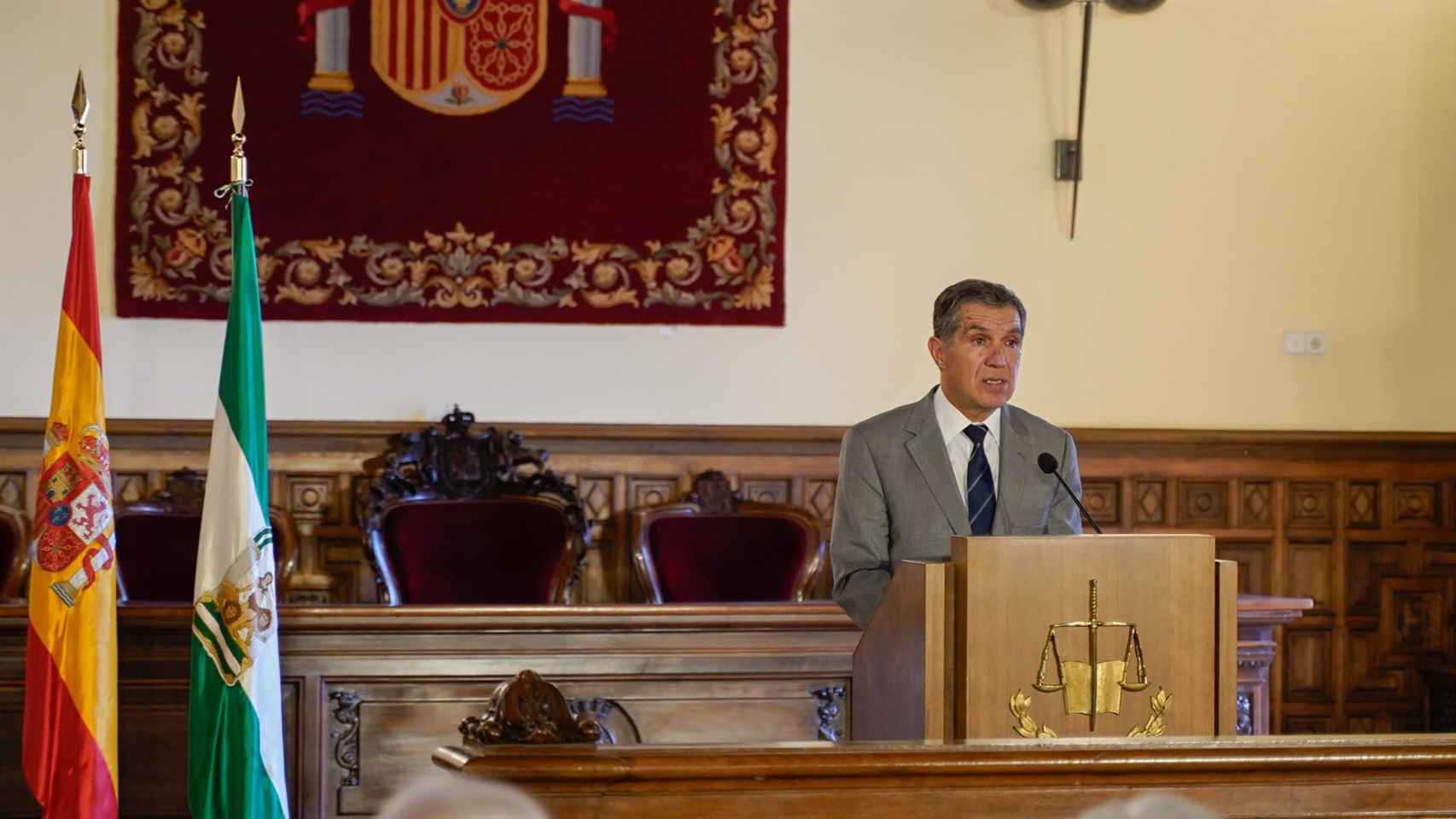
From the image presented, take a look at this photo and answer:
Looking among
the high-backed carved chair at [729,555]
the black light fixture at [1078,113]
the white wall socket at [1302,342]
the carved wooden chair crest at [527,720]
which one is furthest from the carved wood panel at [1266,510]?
the carved wooden chair crest at [527,720]

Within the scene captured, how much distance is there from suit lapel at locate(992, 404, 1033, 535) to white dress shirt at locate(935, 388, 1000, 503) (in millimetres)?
23

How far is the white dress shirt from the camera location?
307 cm

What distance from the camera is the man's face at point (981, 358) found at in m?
3.05

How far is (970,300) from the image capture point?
3098 millimetres

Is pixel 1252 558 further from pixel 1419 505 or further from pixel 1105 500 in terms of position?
pixel 1419 505

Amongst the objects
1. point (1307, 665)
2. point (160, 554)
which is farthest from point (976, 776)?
point (1307, 665)

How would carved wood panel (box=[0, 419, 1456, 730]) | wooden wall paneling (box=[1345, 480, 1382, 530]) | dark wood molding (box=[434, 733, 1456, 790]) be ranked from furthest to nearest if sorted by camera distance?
wooden wall paneling (box=[1345, 480, 1382, 530])
carved wood panel (box=[0, 419, 1456, 730])
dark wood molding (box=[434, 733, 1456, 790])

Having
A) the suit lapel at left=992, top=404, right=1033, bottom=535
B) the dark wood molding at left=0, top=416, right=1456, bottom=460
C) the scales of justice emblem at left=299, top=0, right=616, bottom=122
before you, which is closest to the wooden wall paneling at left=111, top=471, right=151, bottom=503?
the dark wood molding at left=0, top=416, right=1456, bottom=460

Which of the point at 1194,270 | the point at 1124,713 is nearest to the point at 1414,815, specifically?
the point at 1124,713

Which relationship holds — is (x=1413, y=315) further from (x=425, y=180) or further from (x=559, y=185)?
(x=425, y=180)

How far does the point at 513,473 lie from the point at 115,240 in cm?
168

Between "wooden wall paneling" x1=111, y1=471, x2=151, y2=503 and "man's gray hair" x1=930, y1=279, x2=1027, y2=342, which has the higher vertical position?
"man's gray hair" x1=930, y1=279, x2=1027, y2=342

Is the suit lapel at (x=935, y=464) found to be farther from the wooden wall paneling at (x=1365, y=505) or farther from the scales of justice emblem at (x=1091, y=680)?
the wooden wall paneling at (x=1365, y=505)

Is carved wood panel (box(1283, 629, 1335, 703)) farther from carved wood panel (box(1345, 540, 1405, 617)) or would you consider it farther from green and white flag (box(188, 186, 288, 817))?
green and white flag (box(188, 186, 288, 817))
